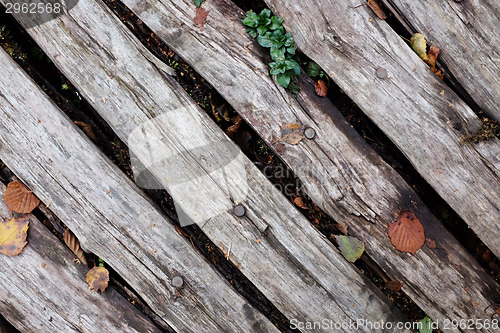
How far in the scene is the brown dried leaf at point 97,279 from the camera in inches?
102

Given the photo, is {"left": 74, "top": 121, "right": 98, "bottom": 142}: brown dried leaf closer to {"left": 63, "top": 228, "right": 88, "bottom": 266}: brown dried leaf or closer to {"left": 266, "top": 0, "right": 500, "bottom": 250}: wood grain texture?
{"left": 63, "top": 228, "right": 88, "bottom": 266}: brown dried leaf

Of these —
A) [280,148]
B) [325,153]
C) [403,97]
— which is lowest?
[325,153]

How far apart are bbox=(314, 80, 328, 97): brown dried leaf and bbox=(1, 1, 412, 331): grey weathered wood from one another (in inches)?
30.4

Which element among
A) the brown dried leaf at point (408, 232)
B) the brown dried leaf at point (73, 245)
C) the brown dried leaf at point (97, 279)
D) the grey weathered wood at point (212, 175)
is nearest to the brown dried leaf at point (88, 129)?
the grey weathered wood at point (212, 175)

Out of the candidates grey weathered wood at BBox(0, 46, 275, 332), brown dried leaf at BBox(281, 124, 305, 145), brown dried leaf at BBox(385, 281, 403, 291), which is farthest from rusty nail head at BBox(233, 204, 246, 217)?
brown dried leaf at BBox(385, 281, 403, 291)

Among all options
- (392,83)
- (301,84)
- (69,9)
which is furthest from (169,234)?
(392,83)

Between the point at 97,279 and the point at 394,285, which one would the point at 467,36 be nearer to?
the point at 394,285

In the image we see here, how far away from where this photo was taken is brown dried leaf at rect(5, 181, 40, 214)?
2.57 m

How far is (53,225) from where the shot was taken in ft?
8.73

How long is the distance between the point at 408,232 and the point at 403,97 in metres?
1.04

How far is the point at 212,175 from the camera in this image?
250cm

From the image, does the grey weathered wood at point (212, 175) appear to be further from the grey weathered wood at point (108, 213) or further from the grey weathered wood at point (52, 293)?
the grey weathered wood at point (52, 293)

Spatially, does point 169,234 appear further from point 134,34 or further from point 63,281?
point 134,34

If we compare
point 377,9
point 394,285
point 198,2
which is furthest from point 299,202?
point 198,2
